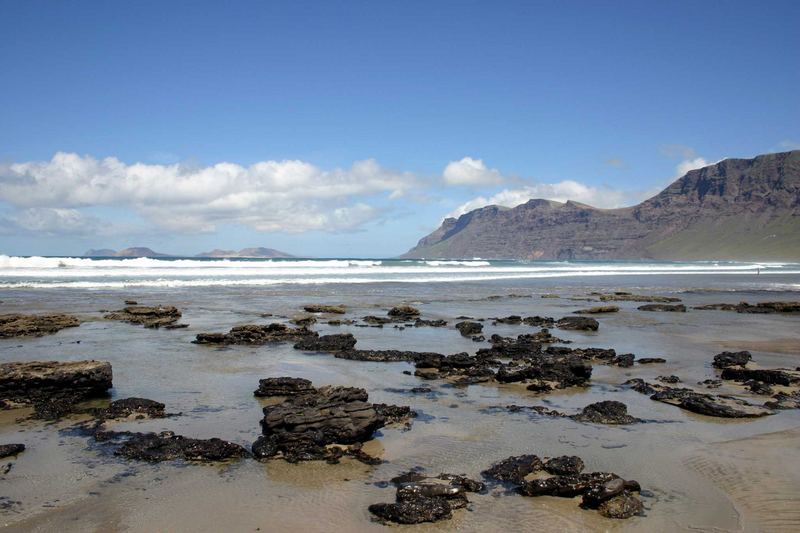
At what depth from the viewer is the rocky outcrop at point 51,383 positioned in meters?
8.91

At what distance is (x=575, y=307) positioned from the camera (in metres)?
26.1

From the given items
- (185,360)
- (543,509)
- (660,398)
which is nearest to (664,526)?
(543,509)

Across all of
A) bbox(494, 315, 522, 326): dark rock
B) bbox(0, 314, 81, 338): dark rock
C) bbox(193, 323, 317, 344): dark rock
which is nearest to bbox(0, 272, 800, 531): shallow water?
bbox(193, 323, 317, 344): dark rock

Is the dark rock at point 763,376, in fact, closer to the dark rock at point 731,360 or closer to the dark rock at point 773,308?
the dark rock at point 731,360

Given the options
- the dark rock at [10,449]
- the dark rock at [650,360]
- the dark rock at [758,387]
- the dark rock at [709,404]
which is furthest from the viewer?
the dark rock at [650,360]

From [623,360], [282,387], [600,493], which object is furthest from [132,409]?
[623,360]

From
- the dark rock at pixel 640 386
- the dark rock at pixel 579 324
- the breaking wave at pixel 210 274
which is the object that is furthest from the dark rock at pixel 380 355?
the breaking wave at pixel 210 274

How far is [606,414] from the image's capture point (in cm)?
834

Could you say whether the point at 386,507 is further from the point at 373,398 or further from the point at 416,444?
the point at 373,398

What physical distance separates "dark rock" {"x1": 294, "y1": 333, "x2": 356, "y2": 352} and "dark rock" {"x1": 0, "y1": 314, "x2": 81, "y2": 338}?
26.4 feet

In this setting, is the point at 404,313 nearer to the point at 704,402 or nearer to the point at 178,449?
the point at 704,402

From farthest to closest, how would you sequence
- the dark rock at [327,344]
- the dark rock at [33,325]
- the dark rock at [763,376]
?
the dark rock at [33,325], the dark rock at [327,344], the dark rock at [763,376]

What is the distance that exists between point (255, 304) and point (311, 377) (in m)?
15.5

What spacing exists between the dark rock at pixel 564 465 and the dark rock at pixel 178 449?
366 cm
